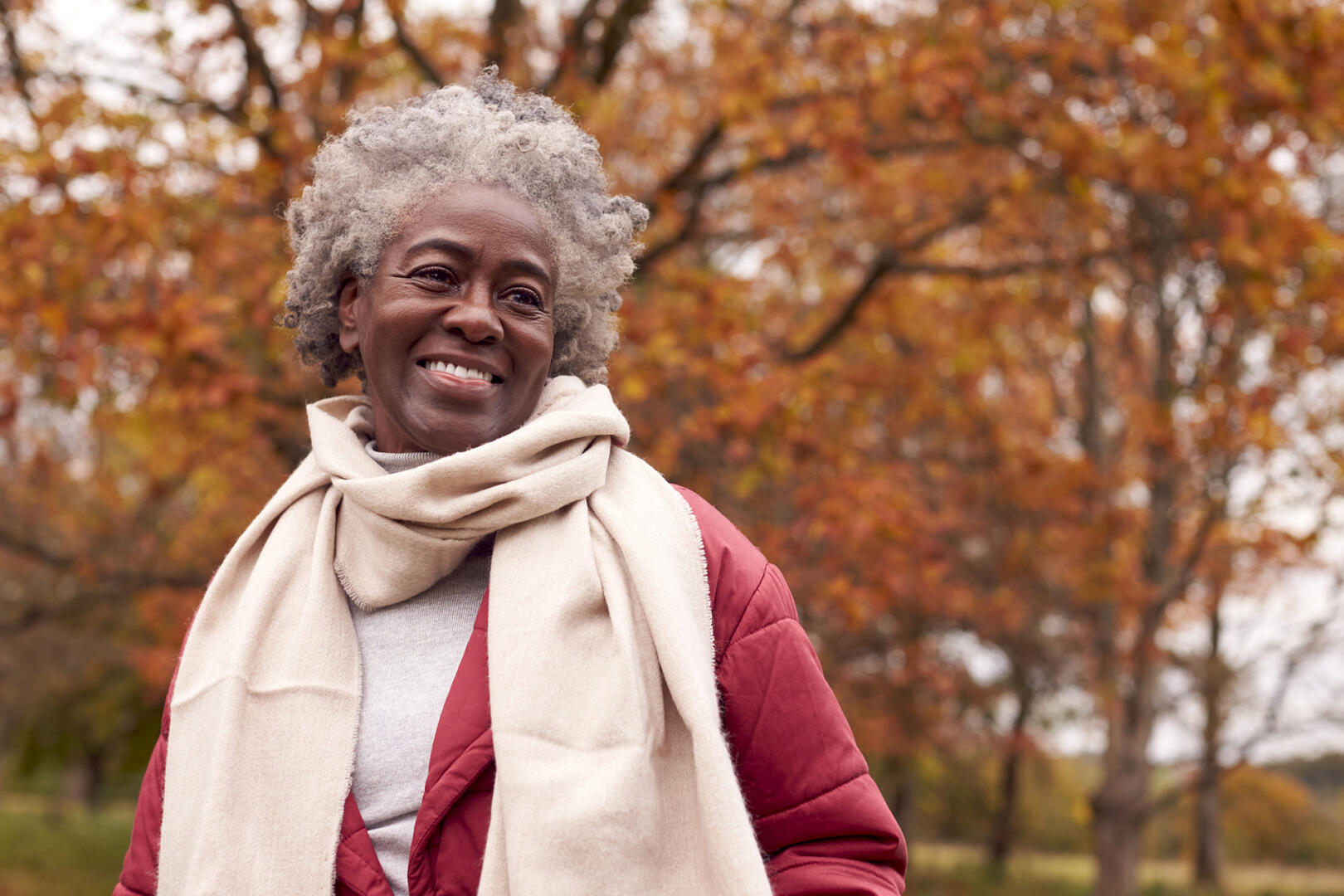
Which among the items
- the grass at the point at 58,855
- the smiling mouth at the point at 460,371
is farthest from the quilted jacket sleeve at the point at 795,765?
the grass at the point at 58,855

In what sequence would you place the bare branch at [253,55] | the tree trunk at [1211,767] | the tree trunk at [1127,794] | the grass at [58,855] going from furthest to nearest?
1. the grass at [58,855]
2. the tree trunk at [1211,767]
3. the tree trunk at [1127,794]
4. the bare branch at [253,55]

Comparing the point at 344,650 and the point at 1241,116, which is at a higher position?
the point at 1241,116

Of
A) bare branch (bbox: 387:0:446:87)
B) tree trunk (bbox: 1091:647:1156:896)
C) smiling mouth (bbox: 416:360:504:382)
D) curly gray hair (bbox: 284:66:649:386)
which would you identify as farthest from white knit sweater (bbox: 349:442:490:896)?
tree trunk (bbox: 1091:647:1156:896)

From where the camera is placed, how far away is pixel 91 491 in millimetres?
13016

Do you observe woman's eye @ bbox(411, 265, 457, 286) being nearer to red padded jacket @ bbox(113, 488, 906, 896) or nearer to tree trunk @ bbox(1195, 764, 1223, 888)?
red padded jacket @ bbox(113, 488, 906, 896)

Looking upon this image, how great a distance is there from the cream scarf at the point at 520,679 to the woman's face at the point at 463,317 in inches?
3.4

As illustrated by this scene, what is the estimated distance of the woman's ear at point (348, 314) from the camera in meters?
2.03

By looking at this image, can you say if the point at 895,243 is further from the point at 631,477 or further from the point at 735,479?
the point at 631,477

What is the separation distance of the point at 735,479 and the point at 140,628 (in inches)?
507

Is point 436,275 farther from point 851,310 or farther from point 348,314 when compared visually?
point 851,310

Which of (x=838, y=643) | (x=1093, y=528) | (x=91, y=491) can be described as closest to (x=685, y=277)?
(x=1093, y=528)

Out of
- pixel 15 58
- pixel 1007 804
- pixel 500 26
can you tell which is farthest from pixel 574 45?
pixel 1007 804

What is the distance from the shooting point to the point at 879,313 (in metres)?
7.48

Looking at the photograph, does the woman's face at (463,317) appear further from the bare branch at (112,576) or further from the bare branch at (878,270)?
the bare branch at (112,576)
